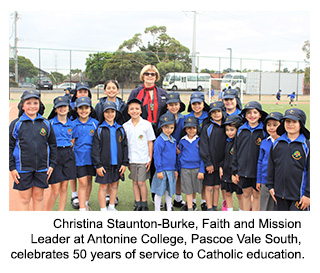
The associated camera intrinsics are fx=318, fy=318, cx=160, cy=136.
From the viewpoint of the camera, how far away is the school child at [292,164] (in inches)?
134

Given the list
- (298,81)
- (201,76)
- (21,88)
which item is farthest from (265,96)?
(21,88)

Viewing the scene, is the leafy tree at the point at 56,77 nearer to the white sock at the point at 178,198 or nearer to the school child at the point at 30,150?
the white sock at the point at 178,198

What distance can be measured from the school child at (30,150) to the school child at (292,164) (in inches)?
108

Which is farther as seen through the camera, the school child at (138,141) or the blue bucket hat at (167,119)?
the school child at (138,141)

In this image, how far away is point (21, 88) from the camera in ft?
85.7

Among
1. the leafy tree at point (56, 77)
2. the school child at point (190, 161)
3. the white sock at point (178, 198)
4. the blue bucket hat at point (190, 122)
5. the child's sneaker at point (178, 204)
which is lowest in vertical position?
the child's sneaker at point (178, 204)

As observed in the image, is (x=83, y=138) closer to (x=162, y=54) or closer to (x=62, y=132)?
(x=62, y=132)

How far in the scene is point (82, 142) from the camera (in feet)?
14.7

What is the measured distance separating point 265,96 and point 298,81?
5350 millimetres

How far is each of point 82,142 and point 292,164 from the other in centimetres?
274

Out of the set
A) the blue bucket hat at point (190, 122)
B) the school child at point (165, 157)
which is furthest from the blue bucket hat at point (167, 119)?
the blue bucket hat at point (190, 122)

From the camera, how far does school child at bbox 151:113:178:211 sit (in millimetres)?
4566

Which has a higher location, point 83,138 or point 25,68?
point 25,68

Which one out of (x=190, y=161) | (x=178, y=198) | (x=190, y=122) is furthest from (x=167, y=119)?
(x=178, y=198)
